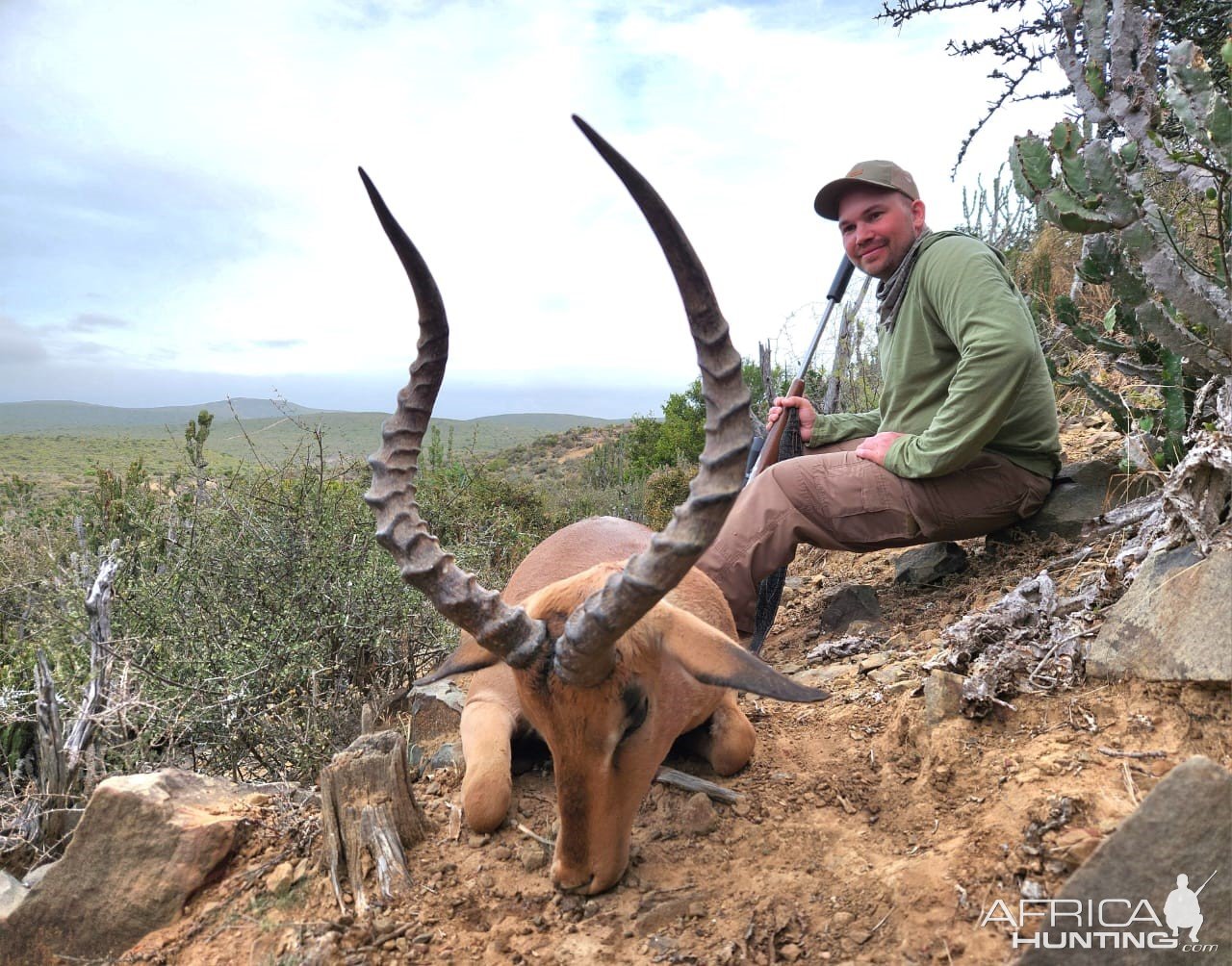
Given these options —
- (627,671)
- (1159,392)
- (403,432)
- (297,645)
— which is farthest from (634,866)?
(1159,392)

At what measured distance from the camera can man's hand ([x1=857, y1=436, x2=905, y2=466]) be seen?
5.02 metres

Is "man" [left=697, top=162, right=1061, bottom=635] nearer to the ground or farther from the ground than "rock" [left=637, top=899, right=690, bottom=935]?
farther from the ground

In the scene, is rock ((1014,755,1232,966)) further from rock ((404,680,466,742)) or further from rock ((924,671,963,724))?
rock ((404,680,466,742))

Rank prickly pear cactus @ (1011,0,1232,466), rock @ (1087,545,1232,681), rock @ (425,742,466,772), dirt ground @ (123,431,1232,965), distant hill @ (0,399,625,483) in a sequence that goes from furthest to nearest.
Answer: distant hill @ (0,399,625,483) < rock @ (425,742,466,772) < prickly pear cactus @ (1011,0,1232,466) < rock @ (1087,545,1232,681) < dirt ground @ (123,431,1232,965)

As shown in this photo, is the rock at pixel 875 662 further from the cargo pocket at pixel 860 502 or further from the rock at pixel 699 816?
the rock at pixel 699 816

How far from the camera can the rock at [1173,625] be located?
2779mm

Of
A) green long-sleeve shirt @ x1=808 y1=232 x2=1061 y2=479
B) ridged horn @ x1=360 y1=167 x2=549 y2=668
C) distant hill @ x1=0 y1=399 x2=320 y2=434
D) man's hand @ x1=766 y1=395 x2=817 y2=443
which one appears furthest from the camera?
distant hill @ x1=0 y1=399 x2=320 y2=434

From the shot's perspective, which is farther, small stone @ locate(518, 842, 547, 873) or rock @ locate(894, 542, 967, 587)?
rock @ locate(894, 542, 967, 587)

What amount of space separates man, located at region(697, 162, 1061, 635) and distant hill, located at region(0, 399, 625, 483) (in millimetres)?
2598

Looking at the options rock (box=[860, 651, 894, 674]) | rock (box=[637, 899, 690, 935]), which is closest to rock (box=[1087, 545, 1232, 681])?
rock (box=[860, 651, 894, 674])

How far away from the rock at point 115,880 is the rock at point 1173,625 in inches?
136

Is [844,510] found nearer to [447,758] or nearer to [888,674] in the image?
[888,674]

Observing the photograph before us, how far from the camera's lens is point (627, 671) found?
9.17 ft

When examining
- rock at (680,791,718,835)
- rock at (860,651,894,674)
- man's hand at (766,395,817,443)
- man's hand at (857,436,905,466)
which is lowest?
rock at (680,791,718,835)
